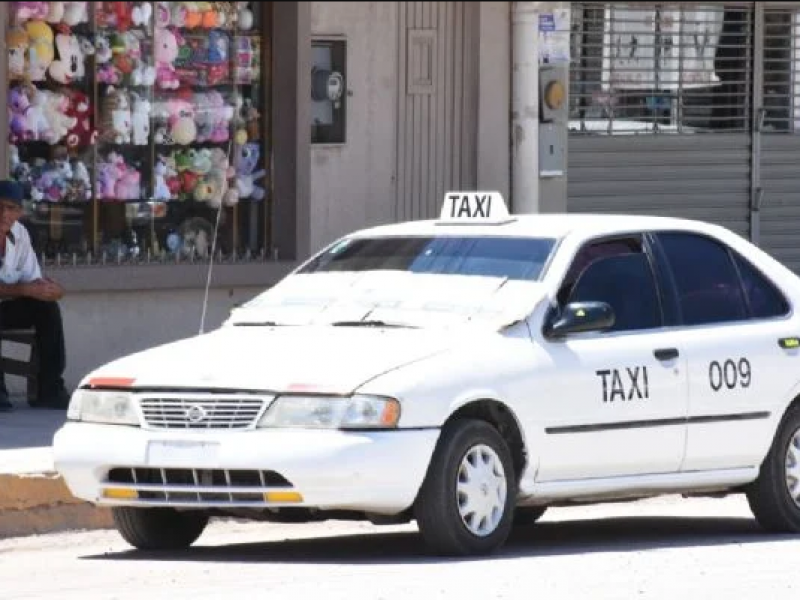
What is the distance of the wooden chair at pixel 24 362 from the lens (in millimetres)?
14508

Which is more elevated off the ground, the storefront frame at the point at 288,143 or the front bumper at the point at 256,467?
the storefront frame at the point at 288,143

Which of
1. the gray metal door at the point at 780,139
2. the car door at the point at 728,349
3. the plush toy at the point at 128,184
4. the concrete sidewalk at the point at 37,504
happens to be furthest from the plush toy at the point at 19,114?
the gray metal door at the point at 780,139

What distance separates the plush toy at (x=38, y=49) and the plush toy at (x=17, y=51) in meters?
0.04

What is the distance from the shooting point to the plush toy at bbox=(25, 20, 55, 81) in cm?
1555

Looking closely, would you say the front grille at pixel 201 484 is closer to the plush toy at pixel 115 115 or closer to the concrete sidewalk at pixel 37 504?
the concrete sidewalk at pixel 37 504

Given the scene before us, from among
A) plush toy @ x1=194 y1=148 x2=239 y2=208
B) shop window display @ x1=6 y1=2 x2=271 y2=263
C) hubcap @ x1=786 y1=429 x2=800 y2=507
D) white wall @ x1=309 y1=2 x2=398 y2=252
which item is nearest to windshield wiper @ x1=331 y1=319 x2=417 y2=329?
hubcap @ x1=786 y1=429 x2=800 y2=507

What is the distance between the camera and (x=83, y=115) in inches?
627

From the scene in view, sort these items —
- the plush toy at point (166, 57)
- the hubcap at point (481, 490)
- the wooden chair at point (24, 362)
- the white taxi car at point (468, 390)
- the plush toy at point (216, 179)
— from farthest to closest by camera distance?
1. the plush toy at point (216, 179)
2. the plush toy at point (166, 57)
3. the wooden chair at point (24, 362)
4. the hubcap at point (481, 490)
5. the white taxi car at point (468, 390)

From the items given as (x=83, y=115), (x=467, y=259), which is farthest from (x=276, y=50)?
(x=467, y=259)

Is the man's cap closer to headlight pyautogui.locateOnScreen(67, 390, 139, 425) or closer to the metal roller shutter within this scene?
headlight pyautogui.locateOnScreen(67, 390, 139, 425)

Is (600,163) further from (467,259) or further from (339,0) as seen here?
(467,259)

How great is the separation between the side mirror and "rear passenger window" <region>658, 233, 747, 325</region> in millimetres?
Answer: 732

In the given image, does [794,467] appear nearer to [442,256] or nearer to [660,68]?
[442,256]

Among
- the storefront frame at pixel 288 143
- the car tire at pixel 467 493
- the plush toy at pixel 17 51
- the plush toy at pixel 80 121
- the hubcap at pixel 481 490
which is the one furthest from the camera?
the storefront frame at pixel 288 143
